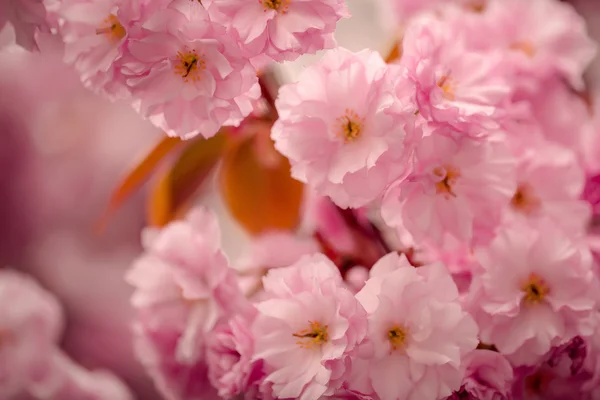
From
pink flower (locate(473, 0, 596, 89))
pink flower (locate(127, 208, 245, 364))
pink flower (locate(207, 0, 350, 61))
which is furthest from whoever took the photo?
pink flower (locate(473, 0, 596, 89))

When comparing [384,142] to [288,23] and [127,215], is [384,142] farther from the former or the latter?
[127,215]

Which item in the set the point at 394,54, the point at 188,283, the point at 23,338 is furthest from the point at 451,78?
the point at 23,338

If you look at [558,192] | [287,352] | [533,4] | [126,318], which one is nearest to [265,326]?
[287,352]

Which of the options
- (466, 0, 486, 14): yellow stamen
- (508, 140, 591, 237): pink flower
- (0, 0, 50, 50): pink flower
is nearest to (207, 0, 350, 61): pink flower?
(0, 0, 50, 50): pink flower

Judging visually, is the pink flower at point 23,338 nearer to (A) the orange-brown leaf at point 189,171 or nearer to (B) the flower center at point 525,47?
(A) the orange-brown leaf at point 189,171

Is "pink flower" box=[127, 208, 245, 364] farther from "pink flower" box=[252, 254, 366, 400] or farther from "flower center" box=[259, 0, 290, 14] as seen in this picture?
"flower center" box=[259, 0, 290, 14]

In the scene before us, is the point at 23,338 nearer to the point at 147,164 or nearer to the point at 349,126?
the point at 147,164

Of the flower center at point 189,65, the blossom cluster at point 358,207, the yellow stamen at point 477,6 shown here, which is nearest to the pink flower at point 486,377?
the blossom cluster at point 358,207
